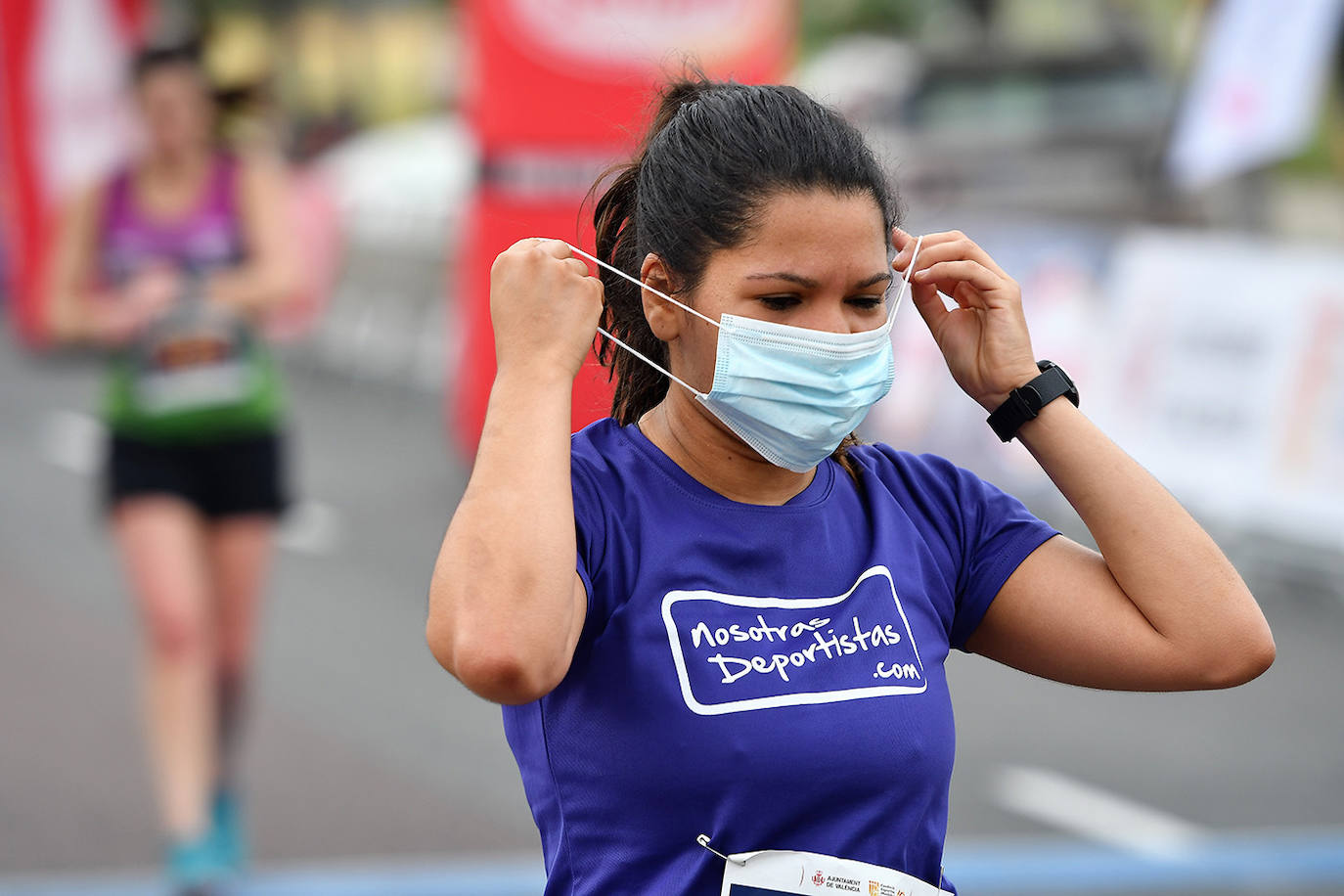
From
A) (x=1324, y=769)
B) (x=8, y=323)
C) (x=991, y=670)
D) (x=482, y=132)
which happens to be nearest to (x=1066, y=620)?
(x=1324, y=769)

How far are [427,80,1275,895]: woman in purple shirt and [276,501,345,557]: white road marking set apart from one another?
23.0ft

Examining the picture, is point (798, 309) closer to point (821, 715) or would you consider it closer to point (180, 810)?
point (821, 715)

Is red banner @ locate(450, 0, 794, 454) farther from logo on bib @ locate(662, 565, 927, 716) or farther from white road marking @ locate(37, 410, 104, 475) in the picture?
logo on bib @ locate(662, 565, 927, 716)

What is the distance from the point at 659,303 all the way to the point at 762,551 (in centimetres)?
32

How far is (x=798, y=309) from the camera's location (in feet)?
6.43

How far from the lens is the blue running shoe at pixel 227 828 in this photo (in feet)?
15.2

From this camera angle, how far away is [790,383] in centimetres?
197

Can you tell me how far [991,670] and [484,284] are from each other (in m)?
2.70

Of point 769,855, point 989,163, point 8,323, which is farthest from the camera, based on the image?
point 8,323

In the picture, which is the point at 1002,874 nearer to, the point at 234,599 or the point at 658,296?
the point at 234,599

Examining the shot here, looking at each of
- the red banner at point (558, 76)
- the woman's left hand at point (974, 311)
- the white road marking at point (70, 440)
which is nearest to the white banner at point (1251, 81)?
the red banner at point (558, 76)

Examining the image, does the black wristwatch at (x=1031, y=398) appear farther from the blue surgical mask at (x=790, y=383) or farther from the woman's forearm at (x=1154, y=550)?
the blue surgical mask at (x=790, y=383)

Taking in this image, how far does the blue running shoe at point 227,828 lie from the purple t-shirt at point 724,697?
9.48 feet

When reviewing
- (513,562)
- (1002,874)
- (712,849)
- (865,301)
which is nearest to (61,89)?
(1002,874)
